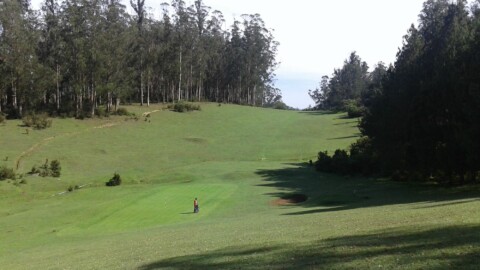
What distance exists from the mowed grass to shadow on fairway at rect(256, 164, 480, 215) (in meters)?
0.21

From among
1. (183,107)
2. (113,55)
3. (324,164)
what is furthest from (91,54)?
(324,164)

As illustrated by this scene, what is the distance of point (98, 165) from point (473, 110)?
47.3 meters

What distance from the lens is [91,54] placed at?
85625 millimetres

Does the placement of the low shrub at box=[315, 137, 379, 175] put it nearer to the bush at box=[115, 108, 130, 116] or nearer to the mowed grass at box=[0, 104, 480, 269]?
the mowed grass at box=[0, 104, 480, 269]

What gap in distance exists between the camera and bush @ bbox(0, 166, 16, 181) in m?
51.6

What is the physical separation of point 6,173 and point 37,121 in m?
26.8

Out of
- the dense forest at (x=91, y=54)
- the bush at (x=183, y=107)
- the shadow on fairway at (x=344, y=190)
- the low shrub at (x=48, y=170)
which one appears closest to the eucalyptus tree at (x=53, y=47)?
the dense forest at (x=91, y=54)

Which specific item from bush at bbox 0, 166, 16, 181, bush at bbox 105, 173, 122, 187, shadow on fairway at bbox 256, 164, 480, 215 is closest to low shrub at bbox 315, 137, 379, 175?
shadow on fairway at bbox 256, 164, 480, 215

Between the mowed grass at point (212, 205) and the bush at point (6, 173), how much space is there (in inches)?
75.9

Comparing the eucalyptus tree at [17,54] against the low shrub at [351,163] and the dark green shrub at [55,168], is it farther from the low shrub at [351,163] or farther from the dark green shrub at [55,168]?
the low shrub at [351,163]

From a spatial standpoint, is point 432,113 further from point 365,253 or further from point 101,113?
point 101,113

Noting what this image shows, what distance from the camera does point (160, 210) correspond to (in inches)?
1464

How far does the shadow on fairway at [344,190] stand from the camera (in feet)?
111

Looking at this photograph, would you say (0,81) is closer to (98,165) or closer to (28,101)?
(28,101)
